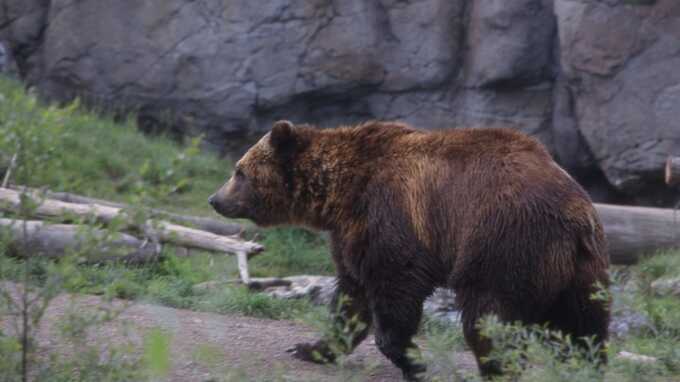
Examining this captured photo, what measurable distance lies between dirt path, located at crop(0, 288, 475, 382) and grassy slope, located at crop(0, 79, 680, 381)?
0.22 m

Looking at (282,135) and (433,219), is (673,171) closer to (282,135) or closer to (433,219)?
(433,219)

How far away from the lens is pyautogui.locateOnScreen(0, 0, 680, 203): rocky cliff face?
37.9ft

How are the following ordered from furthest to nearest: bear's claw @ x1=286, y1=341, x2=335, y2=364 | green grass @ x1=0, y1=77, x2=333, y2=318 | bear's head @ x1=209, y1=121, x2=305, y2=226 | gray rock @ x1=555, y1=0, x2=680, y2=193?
gray rock @ x1=555, y1=0, x2=680, y2=193, bear's head @ x1=209, y1=121, x2=305, y2=226, bear's claw @ x1=286, y1=341, x2=335, y2=364, green grass @ x1=0, y1=77, x2=333, y2=318

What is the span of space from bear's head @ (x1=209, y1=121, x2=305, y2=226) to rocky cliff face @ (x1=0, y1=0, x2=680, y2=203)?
5.49 meters

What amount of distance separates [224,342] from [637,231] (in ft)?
14.2

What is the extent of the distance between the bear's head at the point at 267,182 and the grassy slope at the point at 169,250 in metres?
0.46

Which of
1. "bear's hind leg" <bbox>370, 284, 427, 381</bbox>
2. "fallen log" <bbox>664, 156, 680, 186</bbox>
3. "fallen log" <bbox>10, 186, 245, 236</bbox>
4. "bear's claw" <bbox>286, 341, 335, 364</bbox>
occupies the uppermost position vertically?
"fallen log" <bbox>664, 156, 680, 186</bbox>

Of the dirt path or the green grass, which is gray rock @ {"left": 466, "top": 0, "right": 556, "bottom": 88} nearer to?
the green grass

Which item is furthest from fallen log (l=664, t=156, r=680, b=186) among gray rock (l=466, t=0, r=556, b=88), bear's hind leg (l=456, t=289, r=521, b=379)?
gray rock (l=466, t=0, r=556, b=88)

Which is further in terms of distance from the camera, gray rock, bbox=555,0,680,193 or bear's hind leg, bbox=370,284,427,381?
gray rock, bbox=555,0,680,193

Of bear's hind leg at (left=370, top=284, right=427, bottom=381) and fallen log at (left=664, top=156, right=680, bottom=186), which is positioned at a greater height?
fallen log at (left=664, top=156, right=680, bottom=186)

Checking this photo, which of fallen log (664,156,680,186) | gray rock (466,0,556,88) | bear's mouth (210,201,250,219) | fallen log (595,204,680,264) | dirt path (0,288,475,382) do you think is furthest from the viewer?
gray rock (466,0,556,88)

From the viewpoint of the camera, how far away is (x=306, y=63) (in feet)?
39.0

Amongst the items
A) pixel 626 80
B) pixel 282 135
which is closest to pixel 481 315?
pixel 282 135
